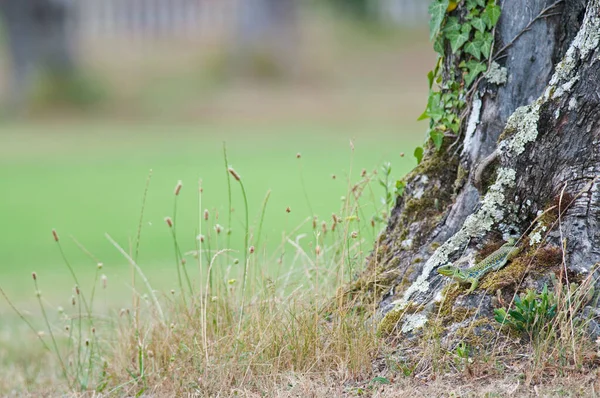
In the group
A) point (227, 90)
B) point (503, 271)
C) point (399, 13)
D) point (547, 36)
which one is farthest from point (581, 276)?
point (399, 13)

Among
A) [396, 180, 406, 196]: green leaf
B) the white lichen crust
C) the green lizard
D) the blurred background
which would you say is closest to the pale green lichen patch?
the white lichen crust

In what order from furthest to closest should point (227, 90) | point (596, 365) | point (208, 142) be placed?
point (227, 90) < point (208, 142) < point (596, 365)

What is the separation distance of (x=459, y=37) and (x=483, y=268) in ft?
3.66

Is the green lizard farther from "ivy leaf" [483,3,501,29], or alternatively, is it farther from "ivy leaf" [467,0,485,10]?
"ivy leaf" [467,0,485,10]

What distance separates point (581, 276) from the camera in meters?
3.60

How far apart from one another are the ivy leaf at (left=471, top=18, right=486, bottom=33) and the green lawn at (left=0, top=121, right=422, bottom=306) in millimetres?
4137

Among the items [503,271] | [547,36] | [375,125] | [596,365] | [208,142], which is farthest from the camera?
[375,125]

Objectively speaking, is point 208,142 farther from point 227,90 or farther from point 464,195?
point 464,195

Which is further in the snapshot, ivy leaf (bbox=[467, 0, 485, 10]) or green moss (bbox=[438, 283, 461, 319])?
ivy leaf (bbox=[467, 0, 485, 10])

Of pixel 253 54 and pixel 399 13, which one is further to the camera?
pixel 399 13

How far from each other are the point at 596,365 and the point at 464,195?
1.06 m

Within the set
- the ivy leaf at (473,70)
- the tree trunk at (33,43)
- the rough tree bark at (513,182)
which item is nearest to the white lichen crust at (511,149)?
the rough tree bark at (513,182)

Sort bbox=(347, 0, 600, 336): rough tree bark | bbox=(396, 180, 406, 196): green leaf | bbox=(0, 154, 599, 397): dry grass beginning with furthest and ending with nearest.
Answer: bbox=(396, 180, 406, 196): green leaf → bbox=(347, 0, 600, 336): rough tree bark → bbox=(0, 154, 599, 397): dry grass

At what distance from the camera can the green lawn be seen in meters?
13.8
